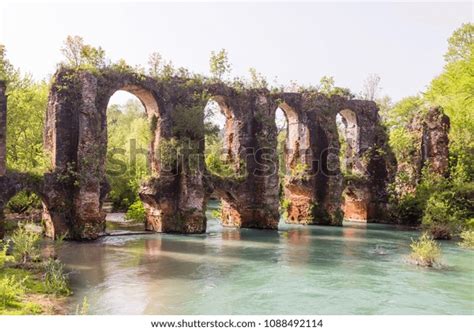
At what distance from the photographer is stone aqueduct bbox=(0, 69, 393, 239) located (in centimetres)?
2122

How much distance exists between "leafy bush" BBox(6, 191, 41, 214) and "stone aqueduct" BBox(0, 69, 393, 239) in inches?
224

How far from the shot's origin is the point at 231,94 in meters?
27.3

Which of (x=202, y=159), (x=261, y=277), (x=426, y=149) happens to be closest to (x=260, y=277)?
(x=261, y=277)

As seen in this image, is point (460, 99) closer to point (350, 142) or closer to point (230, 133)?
point (350, 142)

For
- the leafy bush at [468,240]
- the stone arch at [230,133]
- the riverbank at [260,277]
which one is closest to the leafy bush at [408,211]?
the riverbank at [260,277]

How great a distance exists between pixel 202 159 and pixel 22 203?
33.1ft

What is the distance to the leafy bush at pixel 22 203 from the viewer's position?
26.2m

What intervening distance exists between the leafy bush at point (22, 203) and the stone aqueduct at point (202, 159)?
568 centimetres

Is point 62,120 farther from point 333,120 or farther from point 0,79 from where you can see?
point 333,120

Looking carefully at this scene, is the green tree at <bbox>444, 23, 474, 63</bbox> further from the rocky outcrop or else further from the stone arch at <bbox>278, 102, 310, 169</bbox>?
the stone arch at <bbox>278, 102, 310, 169</bbox>

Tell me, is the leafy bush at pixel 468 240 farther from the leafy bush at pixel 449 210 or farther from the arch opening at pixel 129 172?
the arch opening at pixel 129 172
